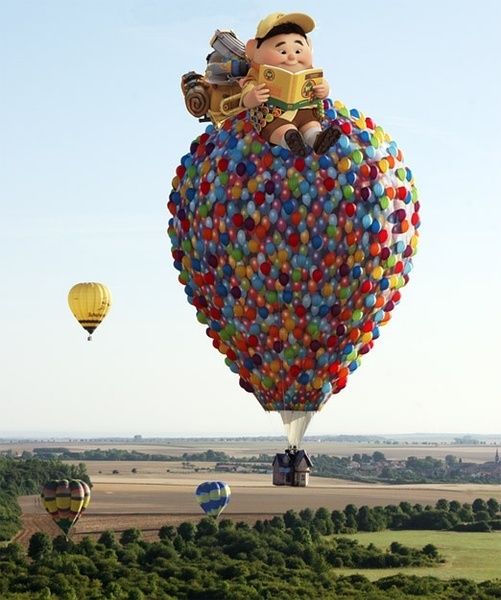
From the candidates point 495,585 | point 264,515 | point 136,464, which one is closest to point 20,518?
point 264,515

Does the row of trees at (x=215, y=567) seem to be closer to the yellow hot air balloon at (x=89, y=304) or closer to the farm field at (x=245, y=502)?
the farm field at (x=245, y=502)

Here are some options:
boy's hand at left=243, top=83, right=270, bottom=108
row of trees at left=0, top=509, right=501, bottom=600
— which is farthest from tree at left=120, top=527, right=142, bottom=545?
boy's hand at left=243, top=83, right=270, bottom=108

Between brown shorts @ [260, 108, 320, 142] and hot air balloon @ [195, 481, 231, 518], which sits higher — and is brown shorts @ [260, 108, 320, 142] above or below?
above

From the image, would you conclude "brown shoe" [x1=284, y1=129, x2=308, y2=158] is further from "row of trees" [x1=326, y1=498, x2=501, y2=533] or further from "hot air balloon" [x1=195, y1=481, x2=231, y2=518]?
"row of trees" [x1=326, y1=498, x2=501, y2=533]

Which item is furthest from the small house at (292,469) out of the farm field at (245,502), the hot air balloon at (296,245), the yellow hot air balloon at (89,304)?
the farm field at (245,502)

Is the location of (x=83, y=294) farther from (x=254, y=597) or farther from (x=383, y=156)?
(x=383, y=156)

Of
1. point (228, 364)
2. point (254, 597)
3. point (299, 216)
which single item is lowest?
point (254, 597)

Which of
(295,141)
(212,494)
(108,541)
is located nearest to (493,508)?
(212,494)
